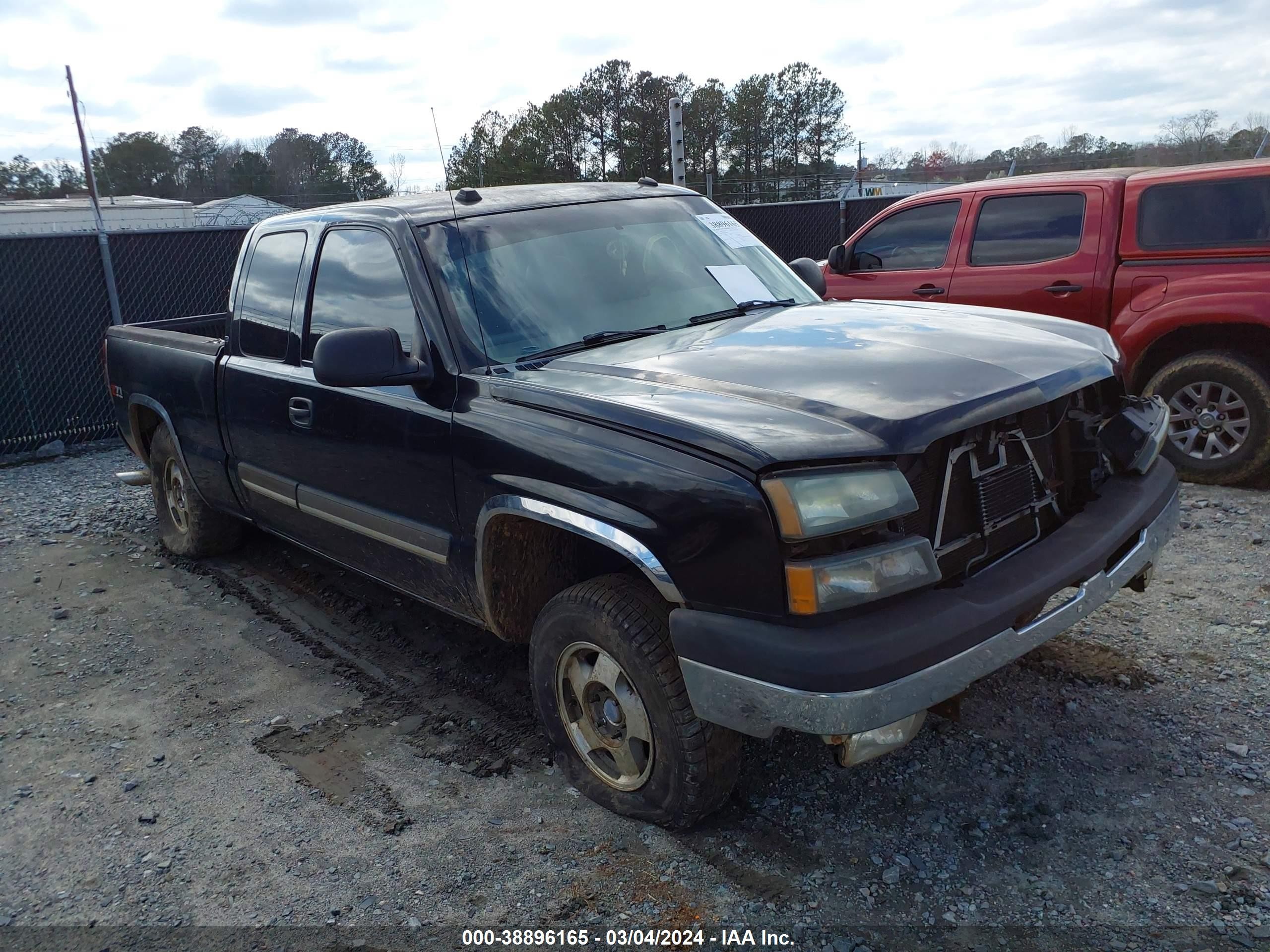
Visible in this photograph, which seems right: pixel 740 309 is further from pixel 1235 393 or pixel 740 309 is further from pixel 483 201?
pixel 1235 393

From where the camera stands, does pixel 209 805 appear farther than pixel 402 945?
Yes

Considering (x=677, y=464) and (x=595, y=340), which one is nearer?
(x=677, y=464)

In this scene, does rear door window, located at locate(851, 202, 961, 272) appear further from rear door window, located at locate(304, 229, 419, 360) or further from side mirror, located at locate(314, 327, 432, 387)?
side mirror, located at locate(314, 327, 432, 387)

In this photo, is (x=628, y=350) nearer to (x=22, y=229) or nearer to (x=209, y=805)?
(x=209, y=805)

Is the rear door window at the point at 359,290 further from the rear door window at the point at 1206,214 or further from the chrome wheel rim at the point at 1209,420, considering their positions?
the rear door window at the point at 1206,214

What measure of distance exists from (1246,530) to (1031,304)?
206 centimetres

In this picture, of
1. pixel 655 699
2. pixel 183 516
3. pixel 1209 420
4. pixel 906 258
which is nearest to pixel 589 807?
pixel 655 699

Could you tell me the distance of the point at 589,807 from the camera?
313 centimetres

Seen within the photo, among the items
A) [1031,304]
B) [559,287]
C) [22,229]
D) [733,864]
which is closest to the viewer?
[733,864]

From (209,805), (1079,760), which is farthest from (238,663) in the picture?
(1079,760)

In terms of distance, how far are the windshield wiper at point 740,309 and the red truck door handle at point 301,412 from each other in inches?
63.5

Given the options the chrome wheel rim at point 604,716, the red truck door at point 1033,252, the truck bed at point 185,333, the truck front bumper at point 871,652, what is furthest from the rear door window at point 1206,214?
the truck bed at point 185,333

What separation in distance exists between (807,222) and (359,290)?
10186 mm

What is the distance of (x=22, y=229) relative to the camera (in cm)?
3322
